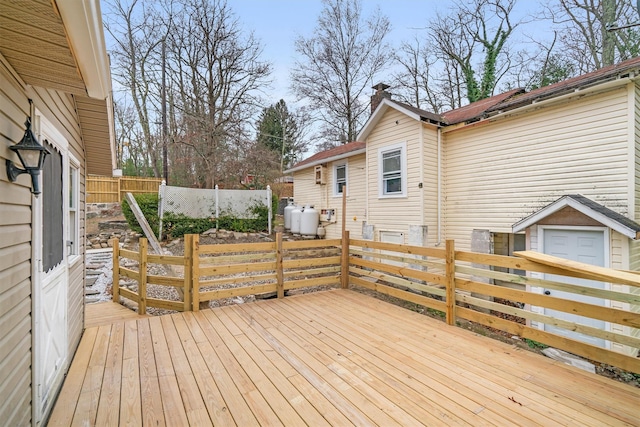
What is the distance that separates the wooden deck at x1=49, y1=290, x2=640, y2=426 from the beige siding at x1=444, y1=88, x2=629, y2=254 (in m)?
4.21

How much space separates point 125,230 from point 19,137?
33.9 feet

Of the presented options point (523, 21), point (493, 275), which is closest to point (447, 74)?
point (523, 21)

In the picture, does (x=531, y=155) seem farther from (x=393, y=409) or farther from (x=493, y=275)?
(x=393, y=409)

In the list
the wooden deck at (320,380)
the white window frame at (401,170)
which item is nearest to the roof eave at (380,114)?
the white window frame at (401,170)

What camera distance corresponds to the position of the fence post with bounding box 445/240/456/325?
3932mm

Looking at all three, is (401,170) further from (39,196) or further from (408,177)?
(39,196)

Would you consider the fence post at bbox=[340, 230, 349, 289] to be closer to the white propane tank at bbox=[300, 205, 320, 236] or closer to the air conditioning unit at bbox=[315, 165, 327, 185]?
the white propane tank at bbox=[300, 205, 320, 236]

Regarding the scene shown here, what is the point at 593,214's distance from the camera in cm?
501

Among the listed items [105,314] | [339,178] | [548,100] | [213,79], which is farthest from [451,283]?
[213,79]

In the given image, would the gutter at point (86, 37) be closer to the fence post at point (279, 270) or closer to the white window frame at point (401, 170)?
the fence post at point (279, 270)

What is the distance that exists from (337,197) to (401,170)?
3.47 metres

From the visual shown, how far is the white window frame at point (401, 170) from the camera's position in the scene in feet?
25.3

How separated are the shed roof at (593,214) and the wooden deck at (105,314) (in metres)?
7.46

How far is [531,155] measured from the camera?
6.30 m
